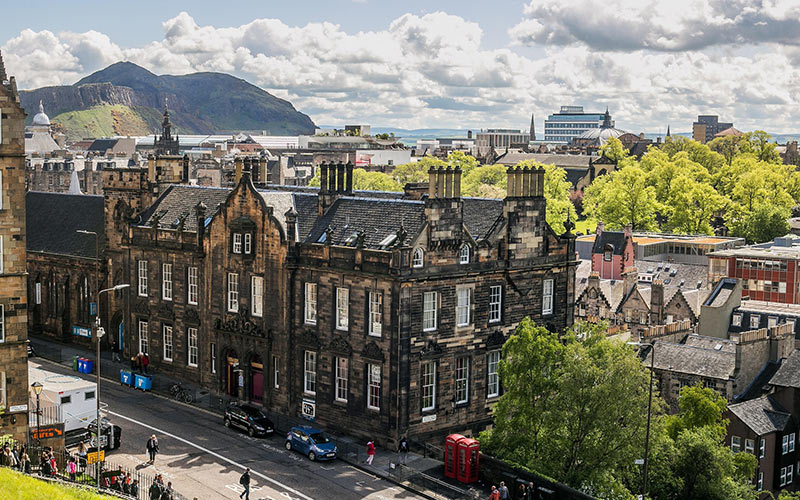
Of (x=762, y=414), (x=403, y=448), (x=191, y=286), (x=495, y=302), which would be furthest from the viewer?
(x=191, y=286)

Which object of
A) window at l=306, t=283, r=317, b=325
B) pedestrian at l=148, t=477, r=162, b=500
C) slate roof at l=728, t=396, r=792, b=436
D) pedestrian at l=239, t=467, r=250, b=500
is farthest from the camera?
slate roof at l=728, t=396, r=792, b=436

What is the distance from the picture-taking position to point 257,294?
62.1m

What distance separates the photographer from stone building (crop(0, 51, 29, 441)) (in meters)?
49.3

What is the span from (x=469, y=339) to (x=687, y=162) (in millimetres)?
125254

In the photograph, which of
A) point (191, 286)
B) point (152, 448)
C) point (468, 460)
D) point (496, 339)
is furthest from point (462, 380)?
point (191, 286)

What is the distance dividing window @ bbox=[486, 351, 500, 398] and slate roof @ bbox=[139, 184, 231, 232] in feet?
70.7

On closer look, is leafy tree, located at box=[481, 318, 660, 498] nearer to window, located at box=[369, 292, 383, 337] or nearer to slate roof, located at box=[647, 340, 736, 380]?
window, located at box=[369, 292, 383, 337]

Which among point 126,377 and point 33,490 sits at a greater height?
point 33,490

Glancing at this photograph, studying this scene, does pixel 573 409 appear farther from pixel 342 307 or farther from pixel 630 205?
pixel 630 205

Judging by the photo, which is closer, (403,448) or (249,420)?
(403,448)

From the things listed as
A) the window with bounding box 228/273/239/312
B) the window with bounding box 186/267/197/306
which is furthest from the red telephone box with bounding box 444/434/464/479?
the window with bounding box 186/267/197/306

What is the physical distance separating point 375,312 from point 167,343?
20786mm

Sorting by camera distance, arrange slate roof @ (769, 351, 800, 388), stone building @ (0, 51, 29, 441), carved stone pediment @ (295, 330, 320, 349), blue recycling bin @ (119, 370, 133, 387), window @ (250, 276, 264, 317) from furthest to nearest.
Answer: blue recycling bin @ (119, 370, 133, 387) → slate roof @ (769, 351, 800, 388) → window @ (250, 276, 264, 317) → carved stone pediment @ (295, 330, 320, 349) → stone building @ (0, 51, 29, 441)

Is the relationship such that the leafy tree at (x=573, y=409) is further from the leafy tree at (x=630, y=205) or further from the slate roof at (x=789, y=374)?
the leafy tree at (x=630, y=205)
